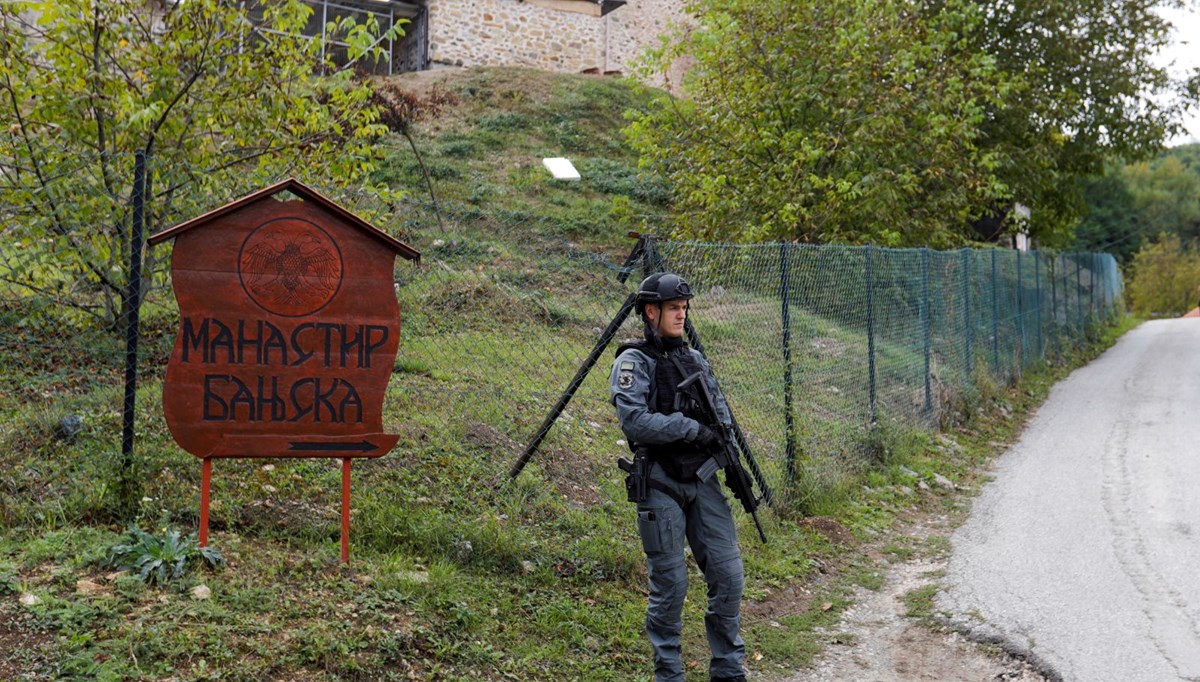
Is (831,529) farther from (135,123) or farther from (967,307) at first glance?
(967,307)

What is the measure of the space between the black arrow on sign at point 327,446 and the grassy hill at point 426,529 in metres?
0.59

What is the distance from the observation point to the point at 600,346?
19.7ft

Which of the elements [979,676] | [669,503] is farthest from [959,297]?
[669,503]

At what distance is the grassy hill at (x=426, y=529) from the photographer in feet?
13.8

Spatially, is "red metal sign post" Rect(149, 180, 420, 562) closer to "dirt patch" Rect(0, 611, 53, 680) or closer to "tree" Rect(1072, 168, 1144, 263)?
"dirt patch" Rect(0, 611, 53, 680)

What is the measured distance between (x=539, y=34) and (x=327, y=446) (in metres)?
26.8

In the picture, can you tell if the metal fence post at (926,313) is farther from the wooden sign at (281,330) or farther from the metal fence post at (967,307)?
the wooden sign at (281,330)

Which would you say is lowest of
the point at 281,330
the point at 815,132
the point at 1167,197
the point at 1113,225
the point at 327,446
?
the point at 327,446

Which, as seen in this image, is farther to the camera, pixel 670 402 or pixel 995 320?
pixel 995 320

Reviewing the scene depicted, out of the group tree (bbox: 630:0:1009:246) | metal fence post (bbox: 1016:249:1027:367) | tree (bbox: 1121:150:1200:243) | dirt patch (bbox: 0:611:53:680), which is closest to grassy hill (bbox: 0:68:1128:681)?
dirt patch (bbox: 0:611:53:680)

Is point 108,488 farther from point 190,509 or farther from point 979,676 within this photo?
point 979,676

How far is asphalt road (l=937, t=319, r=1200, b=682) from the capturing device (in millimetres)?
5242

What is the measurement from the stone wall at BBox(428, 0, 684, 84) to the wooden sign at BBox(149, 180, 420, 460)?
2338 cm

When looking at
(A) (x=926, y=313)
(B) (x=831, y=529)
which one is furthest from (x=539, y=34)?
(B) (x=831, y=529)
